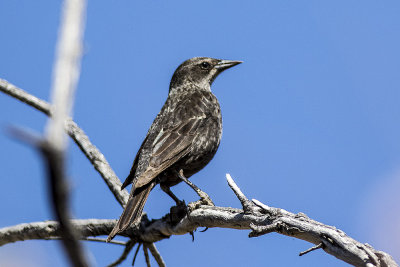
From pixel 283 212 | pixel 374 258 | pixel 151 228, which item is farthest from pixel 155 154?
pixel 374 258

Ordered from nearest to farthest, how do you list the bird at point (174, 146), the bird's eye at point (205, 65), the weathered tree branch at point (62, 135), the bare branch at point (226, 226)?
the weathered tree branch at point (62, 135)
the bare branch at point (226, 226)
the bird at point (174, 146)
the bird's eye at point (205, 65)

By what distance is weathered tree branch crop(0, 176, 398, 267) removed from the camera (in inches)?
105

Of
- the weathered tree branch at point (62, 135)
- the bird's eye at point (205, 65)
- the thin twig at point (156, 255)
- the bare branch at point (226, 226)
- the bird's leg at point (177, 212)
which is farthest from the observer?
the bird's eye at point (205, 65)

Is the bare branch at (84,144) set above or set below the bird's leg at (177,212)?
above

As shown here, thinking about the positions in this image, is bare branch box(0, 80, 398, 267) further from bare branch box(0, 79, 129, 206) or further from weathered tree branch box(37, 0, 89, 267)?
weathered tree branch box(37, 0, 89, 267)

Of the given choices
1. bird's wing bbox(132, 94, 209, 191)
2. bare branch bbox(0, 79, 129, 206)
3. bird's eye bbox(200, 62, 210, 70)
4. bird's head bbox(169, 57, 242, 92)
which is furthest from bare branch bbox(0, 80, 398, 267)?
bird's eye bbox(200, 62, 210, 70)

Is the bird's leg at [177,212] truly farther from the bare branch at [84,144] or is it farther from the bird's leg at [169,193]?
the bare branch at [84,144]

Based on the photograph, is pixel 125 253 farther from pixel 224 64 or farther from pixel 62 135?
pixel 62 135

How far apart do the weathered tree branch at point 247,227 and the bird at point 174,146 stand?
421 millimetres

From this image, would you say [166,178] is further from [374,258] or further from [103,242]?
[374,258]

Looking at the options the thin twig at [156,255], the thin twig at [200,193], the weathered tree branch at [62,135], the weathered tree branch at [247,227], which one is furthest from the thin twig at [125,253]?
the weathered tree branch at [62,135]

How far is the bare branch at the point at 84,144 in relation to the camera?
5574 millimetres

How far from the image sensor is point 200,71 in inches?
289

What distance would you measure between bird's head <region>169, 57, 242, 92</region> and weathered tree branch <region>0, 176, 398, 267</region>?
2582 mm
